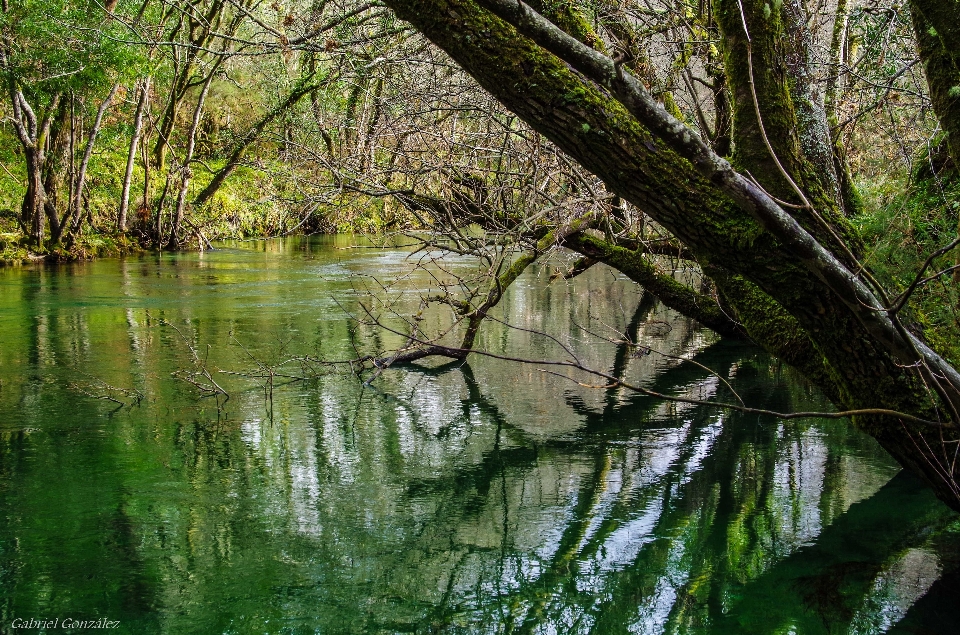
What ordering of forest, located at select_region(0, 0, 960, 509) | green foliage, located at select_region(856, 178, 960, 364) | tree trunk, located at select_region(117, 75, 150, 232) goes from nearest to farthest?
1. forest, located at select_region(0, 0, 960, 509)
2. green foliage, located at select_region(856, 178, 960, 364)
3. tree trunk, located at select_region(117, 75, 150, 232)

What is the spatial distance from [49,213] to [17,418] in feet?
37.9

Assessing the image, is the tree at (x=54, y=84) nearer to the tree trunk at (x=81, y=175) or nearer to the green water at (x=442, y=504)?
the tree trunk at (x=81, y=175)

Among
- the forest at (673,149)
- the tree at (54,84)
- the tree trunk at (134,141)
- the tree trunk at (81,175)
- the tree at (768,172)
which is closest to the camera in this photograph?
the tree at (768,172)

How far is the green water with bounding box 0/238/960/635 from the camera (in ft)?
12.5

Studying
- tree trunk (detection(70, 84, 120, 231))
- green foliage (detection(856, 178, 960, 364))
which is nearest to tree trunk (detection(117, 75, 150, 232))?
tree trunk (detection(70, 84, 120, 231))

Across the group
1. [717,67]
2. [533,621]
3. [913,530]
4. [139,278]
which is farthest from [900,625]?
[139,278]

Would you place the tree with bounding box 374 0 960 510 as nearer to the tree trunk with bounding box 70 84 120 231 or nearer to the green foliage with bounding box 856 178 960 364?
Answer: the green foliage with bounding box 856 178 960 364

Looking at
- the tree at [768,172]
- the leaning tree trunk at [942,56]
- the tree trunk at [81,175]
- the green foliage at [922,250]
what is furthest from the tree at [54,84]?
the leaning tree trunk at [942,56]
